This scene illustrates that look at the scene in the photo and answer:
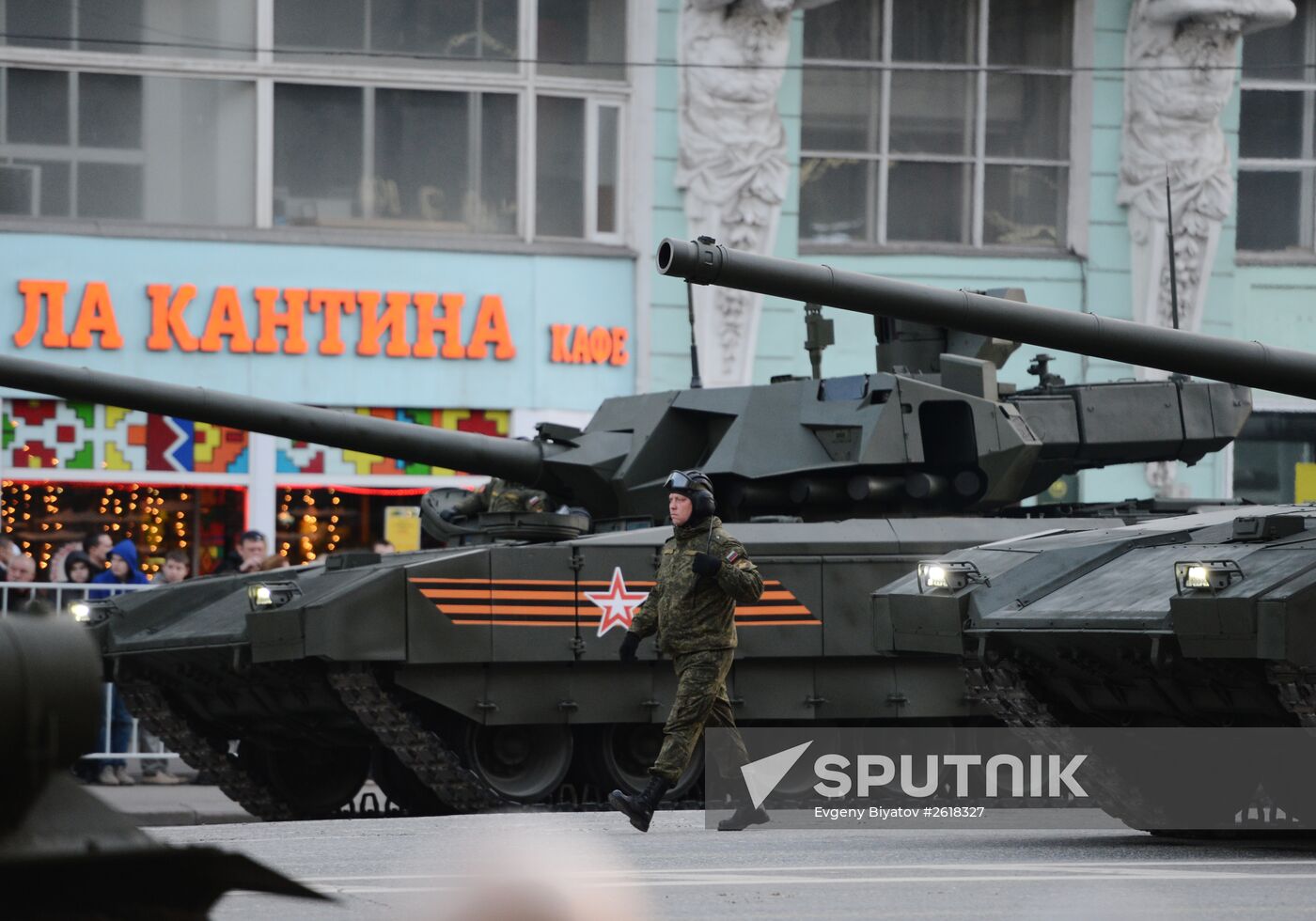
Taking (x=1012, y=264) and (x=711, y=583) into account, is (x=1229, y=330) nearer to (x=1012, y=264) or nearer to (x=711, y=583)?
(x=1012, y=264)

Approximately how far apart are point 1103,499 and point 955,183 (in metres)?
3.36

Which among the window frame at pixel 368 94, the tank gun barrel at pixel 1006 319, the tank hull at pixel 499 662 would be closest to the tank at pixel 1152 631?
the tank gun barrel at pixel 1006 319

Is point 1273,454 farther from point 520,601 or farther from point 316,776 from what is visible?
point 520,601

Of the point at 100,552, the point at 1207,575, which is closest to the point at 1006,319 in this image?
the point at 1207,575

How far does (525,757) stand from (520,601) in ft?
3.37

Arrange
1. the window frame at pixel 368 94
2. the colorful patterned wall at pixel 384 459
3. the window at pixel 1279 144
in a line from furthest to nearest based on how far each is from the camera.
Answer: the window at pixel 1279 144, the colorful patterned wall at pixel 384 459, the window frame at pixel 368 94

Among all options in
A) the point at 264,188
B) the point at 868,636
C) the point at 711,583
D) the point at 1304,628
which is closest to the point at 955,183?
the point at 264,188

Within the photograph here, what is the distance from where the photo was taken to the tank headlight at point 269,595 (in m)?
12.7

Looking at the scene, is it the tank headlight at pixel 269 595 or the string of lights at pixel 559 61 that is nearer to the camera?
the tank headlight at pixel 269 595

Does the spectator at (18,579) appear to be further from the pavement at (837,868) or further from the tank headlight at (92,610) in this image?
the pavement at (837,868)

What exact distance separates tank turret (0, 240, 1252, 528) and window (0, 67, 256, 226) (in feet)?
21.5

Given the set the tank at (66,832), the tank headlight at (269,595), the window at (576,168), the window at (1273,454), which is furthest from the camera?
the window at (1273,454)

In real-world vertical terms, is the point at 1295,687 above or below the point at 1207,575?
below

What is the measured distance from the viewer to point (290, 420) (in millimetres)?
13477
